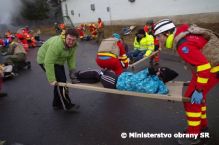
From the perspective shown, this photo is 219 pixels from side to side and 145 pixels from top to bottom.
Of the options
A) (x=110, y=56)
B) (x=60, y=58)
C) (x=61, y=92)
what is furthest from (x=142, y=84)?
(x=110, y=56)

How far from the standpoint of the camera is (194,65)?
13.5 ft

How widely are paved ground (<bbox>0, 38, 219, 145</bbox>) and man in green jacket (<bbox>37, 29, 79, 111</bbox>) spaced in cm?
36

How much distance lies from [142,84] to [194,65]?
A: 3.83ft

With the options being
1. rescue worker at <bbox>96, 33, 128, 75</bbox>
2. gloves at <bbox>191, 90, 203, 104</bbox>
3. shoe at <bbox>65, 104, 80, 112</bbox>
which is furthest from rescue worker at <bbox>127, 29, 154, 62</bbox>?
gloves at <bbox>191, 90, 203, 104</bbox>

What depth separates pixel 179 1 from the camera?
23.5 meters

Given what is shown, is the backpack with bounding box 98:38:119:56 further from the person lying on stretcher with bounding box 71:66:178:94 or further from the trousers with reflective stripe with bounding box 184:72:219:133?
the trousers with reflective stripe with bounding box 184:72:219:133

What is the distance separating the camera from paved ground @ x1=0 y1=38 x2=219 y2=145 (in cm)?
539

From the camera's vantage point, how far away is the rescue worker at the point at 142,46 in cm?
1008

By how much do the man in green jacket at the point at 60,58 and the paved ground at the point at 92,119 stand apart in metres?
0.36

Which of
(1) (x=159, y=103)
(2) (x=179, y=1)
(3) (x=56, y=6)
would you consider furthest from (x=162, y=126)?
(3) (x=56, y=6)

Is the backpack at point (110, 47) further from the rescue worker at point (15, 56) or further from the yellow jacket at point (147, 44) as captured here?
the rescue worker at point (15, 56)

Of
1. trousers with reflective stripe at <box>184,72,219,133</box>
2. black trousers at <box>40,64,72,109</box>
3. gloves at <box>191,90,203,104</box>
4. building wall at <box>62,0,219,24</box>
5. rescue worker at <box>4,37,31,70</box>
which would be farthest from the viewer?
building wall at <box>62,0,219,24</box>

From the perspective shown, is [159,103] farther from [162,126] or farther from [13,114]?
[13,114]

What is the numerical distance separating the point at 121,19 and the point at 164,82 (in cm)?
2559
